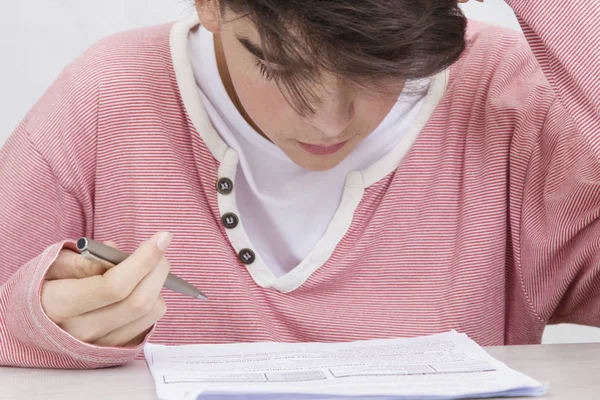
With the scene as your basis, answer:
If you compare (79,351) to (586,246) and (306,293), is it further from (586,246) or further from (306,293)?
(586,246)

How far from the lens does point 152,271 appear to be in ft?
2.07

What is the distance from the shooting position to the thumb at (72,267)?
65 centimetres

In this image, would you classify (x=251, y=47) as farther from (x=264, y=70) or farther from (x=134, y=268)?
(x=134, y=268)

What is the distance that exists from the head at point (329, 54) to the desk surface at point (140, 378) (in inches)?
8.9

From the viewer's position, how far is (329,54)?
22.4 inches

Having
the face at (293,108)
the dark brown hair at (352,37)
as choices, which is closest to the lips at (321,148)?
the face at (293,108)

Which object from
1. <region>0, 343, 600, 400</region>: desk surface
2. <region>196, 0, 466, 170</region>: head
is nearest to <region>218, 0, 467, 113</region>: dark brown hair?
<region>196, 0, 466, 170</region>: head

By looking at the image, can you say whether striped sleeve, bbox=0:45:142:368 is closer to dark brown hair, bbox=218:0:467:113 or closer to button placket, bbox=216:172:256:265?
button placket, bbox=216:172:256:265

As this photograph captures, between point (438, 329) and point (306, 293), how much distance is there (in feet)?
0.45

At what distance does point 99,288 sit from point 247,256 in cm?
24

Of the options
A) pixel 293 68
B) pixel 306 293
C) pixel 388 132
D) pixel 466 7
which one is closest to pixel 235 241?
pixel 306 293

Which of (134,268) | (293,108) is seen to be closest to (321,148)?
(293,108)

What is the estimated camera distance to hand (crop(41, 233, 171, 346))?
0.62 m

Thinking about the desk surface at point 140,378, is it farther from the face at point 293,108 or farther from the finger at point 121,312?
the face at point 293,108
